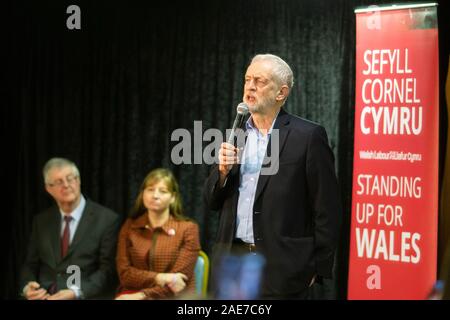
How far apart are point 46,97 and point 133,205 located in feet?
3.34

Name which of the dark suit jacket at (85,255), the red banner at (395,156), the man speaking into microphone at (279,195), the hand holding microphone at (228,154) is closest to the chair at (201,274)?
the man speaking into microphone at (279,195)

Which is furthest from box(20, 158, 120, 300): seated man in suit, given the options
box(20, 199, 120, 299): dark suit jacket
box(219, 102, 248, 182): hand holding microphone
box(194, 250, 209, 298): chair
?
box(219, 102, 248, 182): hand holding microphone

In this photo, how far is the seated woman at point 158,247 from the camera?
408 cm

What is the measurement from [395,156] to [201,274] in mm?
1407

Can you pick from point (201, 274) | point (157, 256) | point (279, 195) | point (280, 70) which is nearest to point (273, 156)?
point (279, 195)

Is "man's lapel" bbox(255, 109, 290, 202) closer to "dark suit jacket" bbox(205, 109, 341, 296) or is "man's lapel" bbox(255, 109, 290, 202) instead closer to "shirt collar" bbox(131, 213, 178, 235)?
"dark suit jacket" bbox(205, 109, 341, 296)

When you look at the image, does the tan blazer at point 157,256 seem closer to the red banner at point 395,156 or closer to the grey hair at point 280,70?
the red banner at point 395,156

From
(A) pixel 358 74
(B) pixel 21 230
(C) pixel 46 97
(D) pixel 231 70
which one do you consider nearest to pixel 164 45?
(D) pixel 231 70

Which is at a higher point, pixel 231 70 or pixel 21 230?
pixel 231 70

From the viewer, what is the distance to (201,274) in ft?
13.3

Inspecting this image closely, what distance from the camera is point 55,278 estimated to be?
429 centimetres

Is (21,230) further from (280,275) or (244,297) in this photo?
(280,275)

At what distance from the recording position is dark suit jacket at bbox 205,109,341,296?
11.2ft

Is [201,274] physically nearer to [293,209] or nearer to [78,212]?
[293,209]
